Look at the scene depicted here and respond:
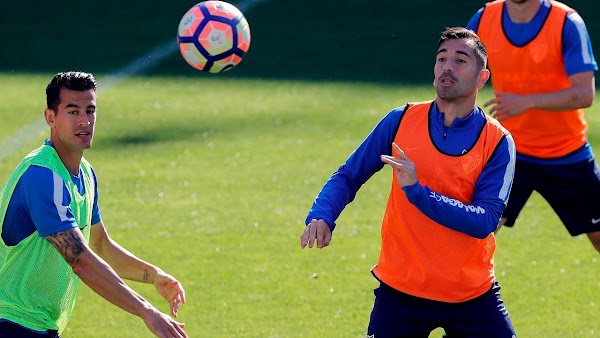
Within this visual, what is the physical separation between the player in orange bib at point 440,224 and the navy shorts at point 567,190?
2.23 meters

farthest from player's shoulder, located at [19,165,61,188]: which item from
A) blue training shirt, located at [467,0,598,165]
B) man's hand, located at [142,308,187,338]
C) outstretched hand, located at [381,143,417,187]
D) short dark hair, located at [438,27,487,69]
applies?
blue training shirt, located at [467,0,598,165]

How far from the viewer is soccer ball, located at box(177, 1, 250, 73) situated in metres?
8.27

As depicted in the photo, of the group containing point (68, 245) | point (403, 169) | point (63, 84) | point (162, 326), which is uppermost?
point (63, 84)

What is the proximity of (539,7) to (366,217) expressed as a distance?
3141 mm

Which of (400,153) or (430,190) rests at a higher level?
(400,153)

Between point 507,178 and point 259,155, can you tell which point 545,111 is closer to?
point 507,178

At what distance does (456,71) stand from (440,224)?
2.60 ft

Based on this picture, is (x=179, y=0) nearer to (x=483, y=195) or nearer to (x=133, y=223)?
(x=133, y=223)

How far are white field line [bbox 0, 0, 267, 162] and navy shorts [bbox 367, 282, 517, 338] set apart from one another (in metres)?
7.21

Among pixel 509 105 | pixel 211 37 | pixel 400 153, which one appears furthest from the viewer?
pixel 211 37

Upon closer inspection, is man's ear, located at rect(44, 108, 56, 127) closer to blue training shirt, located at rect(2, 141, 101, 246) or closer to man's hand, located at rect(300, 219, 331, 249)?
blue training shirt, located at rect(2, 141, 101, 246)

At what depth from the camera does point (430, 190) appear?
5.52 metres

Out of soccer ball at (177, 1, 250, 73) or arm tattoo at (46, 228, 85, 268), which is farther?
soccer ball at (177, 1, 250, 73)

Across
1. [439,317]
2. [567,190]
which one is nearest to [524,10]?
[567,190]
